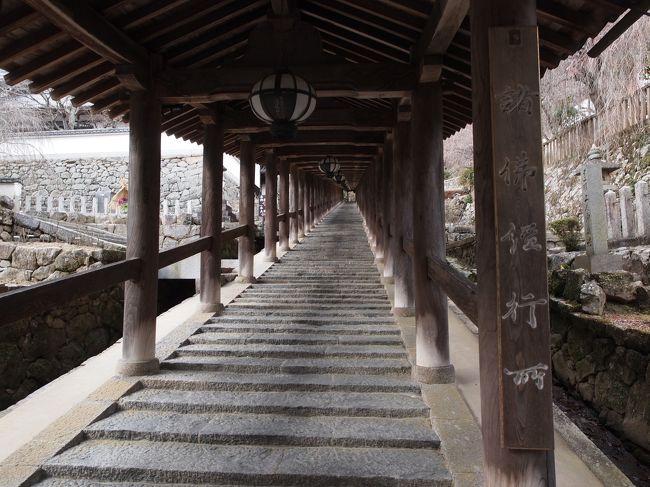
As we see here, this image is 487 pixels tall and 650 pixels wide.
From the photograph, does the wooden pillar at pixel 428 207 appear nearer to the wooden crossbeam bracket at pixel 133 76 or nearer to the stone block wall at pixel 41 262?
the wooden crossbeam bracket at pixel 133 76

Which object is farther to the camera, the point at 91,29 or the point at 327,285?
the point at 327,285

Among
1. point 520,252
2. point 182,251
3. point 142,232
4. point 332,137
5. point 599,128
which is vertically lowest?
point 520,252

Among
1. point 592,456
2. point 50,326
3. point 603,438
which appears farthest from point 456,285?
point 50,326

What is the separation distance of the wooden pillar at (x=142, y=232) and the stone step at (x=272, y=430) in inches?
39.8

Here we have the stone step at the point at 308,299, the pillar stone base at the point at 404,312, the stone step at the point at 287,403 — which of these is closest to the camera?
the stone step at the point at 287,403

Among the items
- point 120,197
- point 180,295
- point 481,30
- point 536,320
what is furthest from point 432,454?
point 120,197

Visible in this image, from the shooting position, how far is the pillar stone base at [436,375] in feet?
15.6

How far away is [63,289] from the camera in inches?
148

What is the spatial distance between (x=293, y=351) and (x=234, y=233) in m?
3.75

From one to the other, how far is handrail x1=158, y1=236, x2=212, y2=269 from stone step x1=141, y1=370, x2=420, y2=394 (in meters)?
1.42

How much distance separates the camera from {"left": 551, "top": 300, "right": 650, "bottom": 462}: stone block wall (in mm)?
6375

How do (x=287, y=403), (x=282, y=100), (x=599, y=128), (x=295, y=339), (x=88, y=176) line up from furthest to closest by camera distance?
(x=88, y=176) < (x=599, y=128) < (x=295, y=339) < (x=282, y=100) < (x=287, y=403)

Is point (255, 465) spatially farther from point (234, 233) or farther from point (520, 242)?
point (234, 233)

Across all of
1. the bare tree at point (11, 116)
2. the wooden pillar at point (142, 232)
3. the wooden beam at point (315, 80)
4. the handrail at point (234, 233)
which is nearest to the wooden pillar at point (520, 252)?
the wooden beam at point (315, 80)
